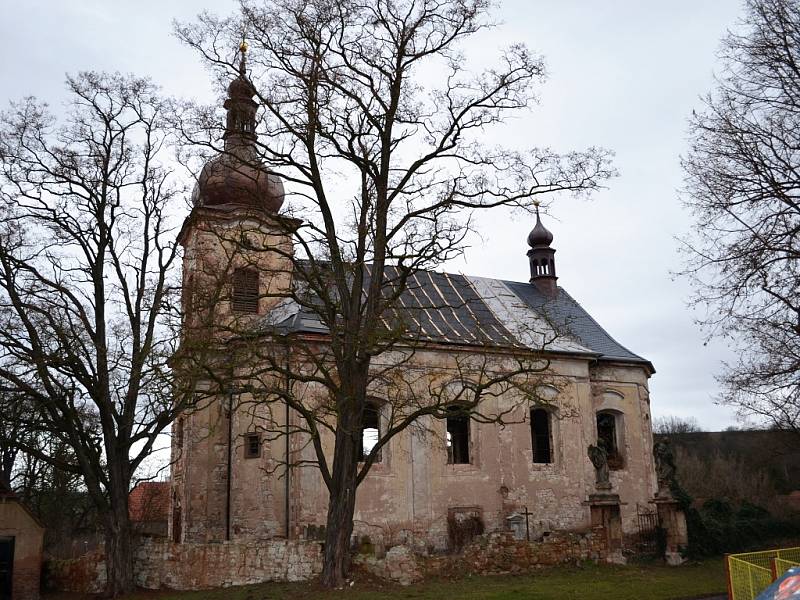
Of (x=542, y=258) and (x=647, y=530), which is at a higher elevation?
(x=542, y=258)

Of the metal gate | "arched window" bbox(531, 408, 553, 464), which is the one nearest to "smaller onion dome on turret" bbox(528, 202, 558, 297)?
"arched window" bbox(531, 408, 553, 464)

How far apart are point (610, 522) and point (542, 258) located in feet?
40.9

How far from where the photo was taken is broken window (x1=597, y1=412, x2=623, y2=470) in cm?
2564

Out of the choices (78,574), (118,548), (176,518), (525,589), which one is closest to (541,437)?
(525,589)

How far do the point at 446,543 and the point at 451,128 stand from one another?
1192 centimetres

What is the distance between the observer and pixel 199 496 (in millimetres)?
20625

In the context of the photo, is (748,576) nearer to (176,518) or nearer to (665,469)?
(665,469)

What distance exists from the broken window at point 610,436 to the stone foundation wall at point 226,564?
41.9 feet

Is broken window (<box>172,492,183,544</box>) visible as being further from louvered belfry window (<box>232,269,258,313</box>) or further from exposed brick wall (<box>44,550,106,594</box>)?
louvered belfry window (<box>232,269,258,313</box>)

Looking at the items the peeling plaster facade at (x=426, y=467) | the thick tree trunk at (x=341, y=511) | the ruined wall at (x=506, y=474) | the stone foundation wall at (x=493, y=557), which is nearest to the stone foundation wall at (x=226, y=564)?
the stone foundation wall at (x=493, y=557)

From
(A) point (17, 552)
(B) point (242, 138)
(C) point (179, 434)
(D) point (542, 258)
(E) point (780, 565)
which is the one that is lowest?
(A) point (17, 552)

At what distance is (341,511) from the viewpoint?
1480 centimetres

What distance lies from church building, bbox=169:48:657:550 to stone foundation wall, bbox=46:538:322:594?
1.93 metres

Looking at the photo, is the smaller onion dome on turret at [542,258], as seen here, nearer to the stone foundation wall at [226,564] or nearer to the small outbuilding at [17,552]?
the stone foundation wall at [226,564]
